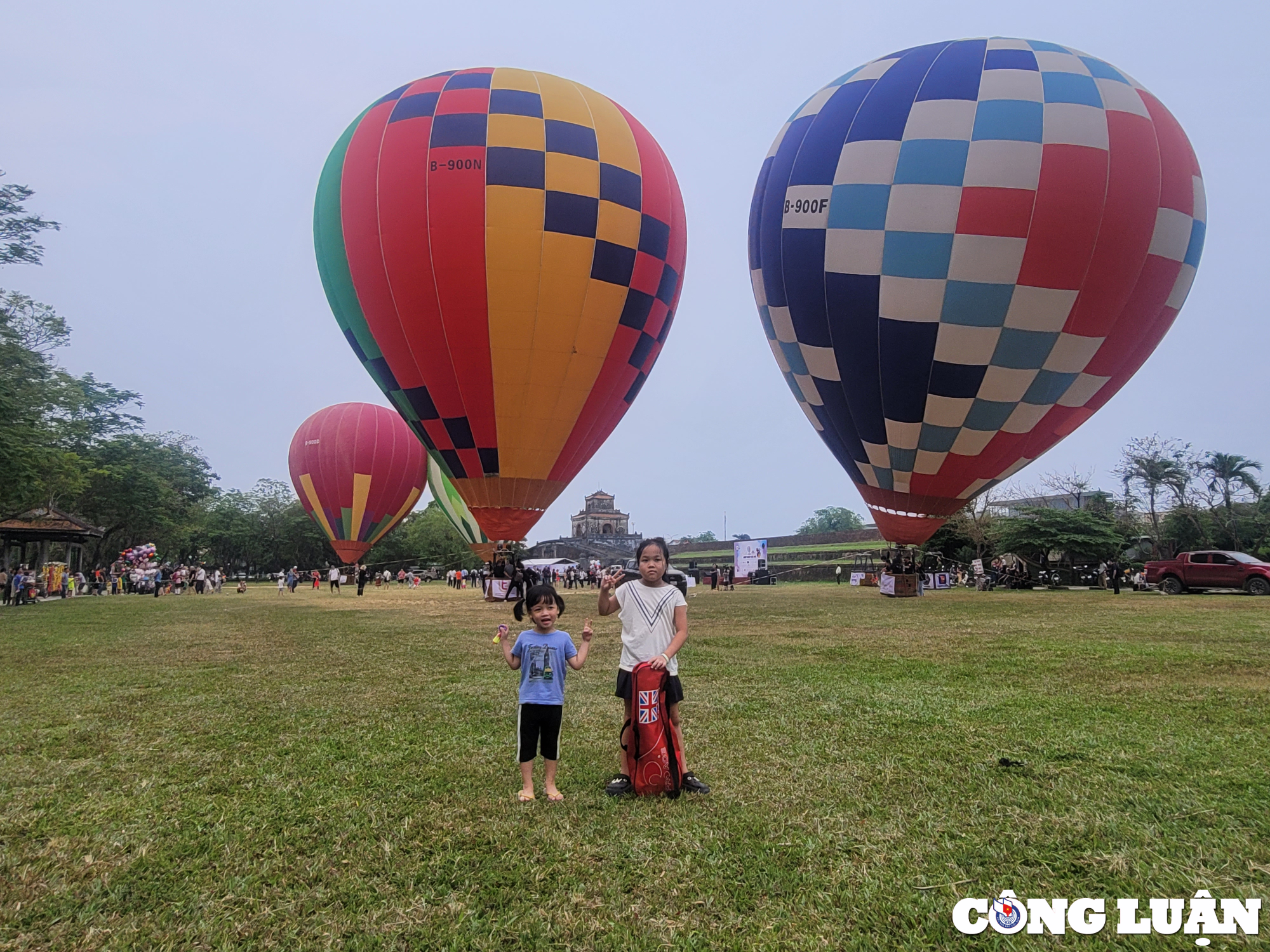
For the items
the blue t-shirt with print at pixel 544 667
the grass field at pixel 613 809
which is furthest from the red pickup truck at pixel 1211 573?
the blue t-shirt with print at pixel 544 667

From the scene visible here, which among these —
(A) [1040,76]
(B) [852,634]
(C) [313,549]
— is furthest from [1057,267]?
(C) [313,549]

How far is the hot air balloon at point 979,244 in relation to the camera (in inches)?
498

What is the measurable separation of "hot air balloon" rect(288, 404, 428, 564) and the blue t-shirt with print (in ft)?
101

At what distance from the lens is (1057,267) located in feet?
41.7

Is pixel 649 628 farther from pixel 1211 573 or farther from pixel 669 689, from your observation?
pixel 1211 573

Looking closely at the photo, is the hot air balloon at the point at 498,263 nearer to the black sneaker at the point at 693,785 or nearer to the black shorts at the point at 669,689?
the black shorts at the point at 669,689

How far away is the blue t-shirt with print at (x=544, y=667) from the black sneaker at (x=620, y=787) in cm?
51

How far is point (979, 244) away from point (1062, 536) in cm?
2406

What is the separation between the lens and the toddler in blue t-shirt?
13.4 feet

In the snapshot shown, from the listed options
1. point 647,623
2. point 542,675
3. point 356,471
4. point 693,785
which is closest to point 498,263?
point 647,623

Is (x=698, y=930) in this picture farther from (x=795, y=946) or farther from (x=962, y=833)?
(x=962, y=833)

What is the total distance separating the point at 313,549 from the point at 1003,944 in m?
78.7
